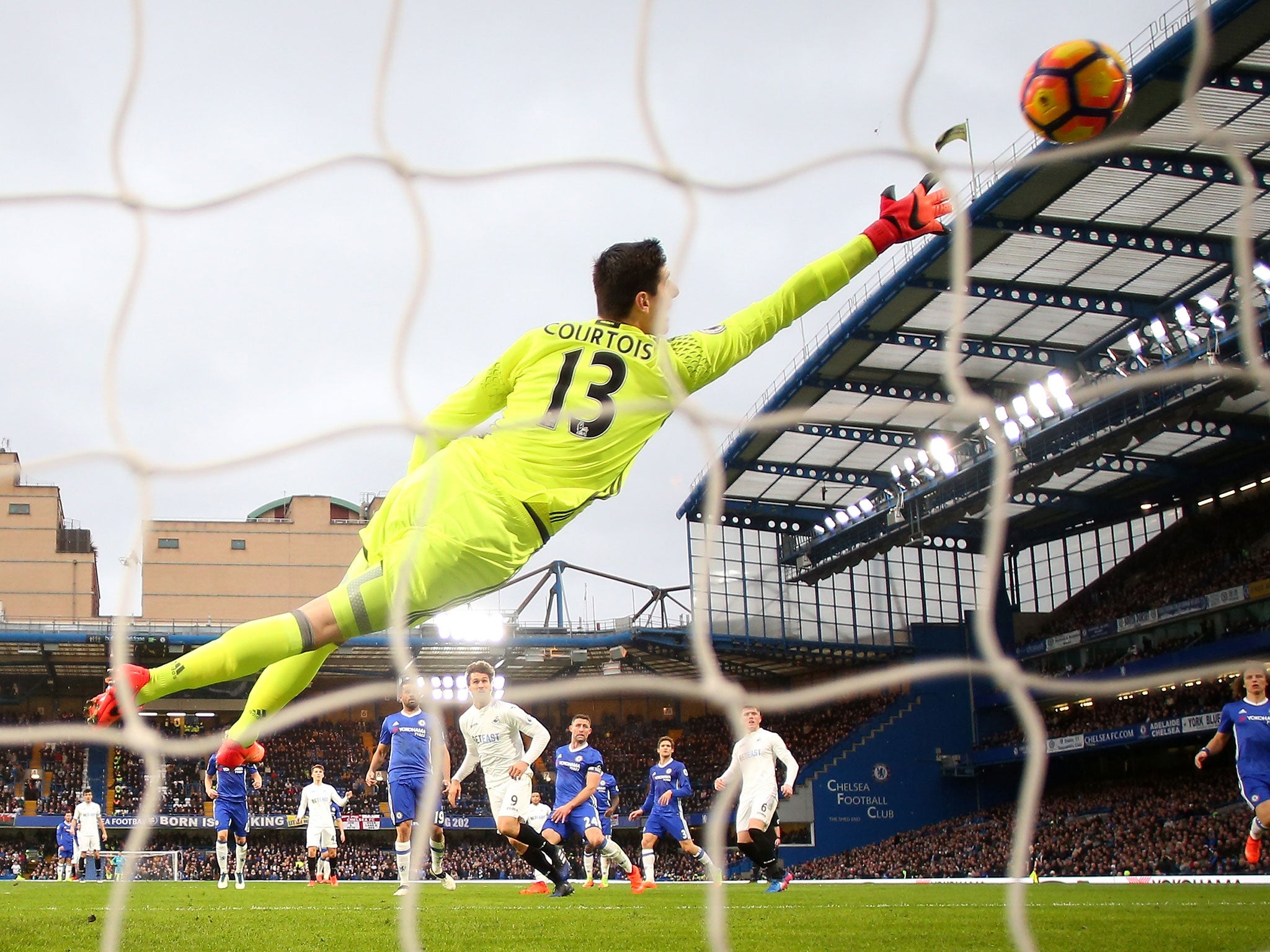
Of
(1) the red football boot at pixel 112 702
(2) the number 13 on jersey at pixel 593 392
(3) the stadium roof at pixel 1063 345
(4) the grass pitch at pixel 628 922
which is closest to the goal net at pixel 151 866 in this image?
(4) the grass pitch at pixel 628 922

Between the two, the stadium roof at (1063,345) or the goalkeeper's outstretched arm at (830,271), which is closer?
the goalkeeper's outstretched arm at (830,271)

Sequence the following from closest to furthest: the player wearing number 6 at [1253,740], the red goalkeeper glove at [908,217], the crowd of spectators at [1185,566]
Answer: the red goalkeeper glove at [908,217] < the player wearing number 6 at [1253,740] < the crowd of spectators at [1185,566]

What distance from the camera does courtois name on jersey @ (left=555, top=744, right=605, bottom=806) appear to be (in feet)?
36.7

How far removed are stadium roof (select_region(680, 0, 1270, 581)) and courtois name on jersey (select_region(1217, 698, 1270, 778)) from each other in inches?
200

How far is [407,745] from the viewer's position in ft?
35.6

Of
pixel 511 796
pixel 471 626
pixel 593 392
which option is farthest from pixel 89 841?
pixel 593 392

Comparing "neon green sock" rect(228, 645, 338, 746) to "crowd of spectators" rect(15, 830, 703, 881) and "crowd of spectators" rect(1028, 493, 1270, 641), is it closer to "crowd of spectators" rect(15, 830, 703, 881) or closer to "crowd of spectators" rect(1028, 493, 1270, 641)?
"crowd of spectators" rect(15, 830, 703, 881)

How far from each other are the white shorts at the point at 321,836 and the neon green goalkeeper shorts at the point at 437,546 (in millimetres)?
12538

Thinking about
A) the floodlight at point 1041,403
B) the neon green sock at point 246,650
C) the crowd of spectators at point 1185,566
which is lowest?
the neon green sock at point 246,650

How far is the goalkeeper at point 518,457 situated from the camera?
4078 mm

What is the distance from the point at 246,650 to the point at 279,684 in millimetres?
440

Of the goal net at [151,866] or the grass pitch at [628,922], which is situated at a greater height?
the grass pitch at [628,922]

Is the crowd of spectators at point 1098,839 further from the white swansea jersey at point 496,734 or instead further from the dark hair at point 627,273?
the dark hair at point 627,273

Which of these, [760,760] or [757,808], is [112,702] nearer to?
[757,808]
